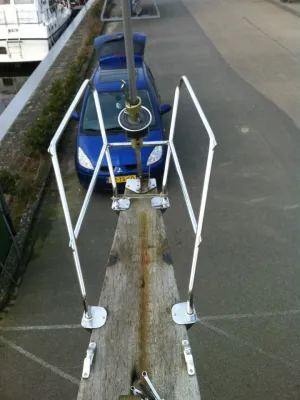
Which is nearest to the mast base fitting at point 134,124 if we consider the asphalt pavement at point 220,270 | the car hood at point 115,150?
the asphalt pavement at point 220,270

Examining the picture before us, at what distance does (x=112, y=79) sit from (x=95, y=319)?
20.3 feet

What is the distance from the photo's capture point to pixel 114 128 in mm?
7066

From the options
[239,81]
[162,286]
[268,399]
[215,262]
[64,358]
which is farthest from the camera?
[239,81]

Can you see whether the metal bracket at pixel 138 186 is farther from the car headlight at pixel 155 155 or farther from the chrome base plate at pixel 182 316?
the car headlight at pixel 155 155

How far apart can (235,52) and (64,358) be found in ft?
42.5

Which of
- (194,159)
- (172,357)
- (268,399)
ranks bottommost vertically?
(268,399)

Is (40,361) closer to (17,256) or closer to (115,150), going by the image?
(17,256)

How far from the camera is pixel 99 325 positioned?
2.54m

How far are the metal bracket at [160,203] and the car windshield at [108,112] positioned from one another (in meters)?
3.47

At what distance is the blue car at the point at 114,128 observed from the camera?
6637mm

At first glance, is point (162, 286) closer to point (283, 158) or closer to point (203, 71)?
point (283, 158)

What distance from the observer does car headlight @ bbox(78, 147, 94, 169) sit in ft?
22.1

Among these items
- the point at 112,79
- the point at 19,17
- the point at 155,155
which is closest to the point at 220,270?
the point at 155,155

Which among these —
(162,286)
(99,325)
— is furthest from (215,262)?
(99,325)
